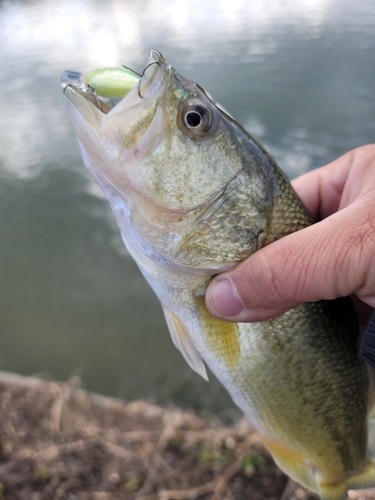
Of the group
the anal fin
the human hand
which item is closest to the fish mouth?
the human hand

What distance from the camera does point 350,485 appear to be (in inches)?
76.4

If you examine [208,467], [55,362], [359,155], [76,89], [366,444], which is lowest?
[55,362]

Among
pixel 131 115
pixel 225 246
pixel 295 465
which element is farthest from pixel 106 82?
pixel 295 465

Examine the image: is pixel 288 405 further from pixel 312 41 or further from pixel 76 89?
pixel 312 41

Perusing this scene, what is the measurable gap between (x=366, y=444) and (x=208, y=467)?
155cm

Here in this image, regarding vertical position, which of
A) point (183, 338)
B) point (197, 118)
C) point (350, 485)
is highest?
point (197, 118)

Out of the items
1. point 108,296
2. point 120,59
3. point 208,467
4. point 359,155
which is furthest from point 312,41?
point 208,467

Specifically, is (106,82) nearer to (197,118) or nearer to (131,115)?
(131,115)

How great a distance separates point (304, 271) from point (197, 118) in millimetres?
732

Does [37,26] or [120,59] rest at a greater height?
[37,26]

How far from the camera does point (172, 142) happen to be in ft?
4.84

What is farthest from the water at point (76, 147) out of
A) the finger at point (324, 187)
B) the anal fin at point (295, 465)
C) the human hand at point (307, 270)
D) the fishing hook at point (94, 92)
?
the fishing hook at point (94, 92)

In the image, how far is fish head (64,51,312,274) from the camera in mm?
1436

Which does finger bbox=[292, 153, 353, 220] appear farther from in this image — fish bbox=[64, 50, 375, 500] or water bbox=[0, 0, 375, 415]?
water bbox=[0, 0, 375, 415]
